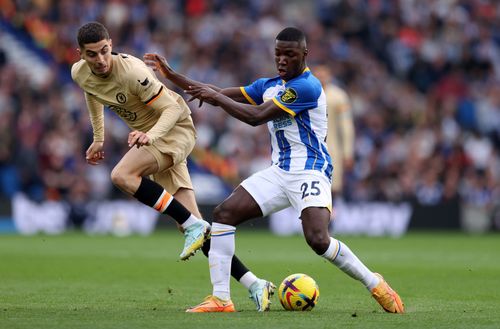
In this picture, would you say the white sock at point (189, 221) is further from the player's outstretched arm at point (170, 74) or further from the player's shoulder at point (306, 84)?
the player's shoulder at point (306, 84)

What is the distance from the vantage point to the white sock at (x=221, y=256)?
862 centimetres

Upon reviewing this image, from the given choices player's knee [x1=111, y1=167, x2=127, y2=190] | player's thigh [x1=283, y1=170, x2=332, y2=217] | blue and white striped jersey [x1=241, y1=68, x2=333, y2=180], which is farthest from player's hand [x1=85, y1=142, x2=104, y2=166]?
player's thigh [x1=283, y1=170, x2=332, y2=217]

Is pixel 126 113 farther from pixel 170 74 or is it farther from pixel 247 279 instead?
pixel 247 279

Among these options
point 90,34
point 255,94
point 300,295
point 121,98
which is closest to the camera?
point 300,295

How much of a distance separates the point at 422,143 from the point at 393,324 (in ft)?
53.7

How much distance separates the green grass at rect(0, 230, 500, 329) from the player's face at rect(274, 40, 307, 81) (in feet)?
6.65

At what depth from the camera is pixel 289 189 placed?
864 centimetres

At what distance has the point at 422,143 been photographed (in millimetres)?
23656

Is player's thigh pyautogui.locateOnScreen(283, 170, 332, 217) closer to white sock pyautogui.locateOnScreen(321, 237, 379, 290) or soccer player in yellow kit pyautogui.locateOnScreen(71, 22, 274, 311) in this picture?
white sock pyautogui.locateOnScreen(321, 237, 379, 290)

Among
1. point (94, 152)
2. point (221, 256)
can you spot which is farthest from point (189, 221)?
point (94, 152)

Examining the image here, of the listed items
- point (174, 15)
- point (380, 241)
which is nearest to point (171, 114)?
point (380, 241)

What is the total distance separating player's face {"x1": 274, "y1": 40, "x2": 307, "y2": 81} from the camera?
851cm

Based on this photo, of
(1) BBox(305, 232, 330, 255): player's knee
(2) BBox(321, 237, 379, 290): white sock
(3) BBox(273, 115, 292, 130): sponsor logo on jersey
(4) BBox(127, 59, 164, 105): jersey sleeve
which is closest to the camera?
(1) BBox(305, 232, 330, 255): player's knee

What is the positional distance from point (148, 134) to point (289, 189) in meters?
1.32
